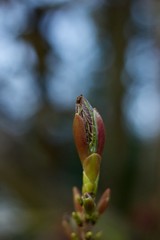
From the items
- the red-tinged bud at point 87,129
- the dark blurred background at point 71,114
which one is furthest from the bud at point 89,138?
the dark blurred background at point 71,114

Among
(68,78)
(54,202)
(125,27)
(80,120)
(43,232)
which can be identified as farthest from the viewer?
(68,78)

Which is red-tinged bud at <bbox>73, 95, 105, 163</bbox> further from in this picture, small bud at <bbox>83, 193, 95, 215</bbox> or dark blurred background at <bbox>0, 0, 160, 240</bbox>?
dark blurred background at <bbox>0, 0, 160, 240</bbox>

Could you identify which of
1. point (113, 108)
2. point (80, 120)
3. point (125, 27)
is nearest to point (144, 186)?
point (113, 108)

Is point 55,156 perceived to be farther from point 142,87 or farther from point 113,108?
point 142,87

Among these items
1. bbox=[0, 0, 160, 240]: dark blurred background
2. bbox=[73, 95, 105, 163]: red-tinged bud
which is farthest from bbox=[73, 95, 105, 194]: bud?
bbox=[0, 0, 160, 240]: dark blurred background

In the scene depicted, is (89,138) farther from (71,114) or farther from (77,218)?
(71,114)

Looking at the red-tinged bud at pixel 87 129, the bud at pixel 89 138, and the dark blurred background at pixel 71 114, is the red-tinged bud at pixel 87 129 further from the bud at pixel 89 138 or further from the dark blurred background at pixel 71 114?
the dark blurred background at pixel 71 114
